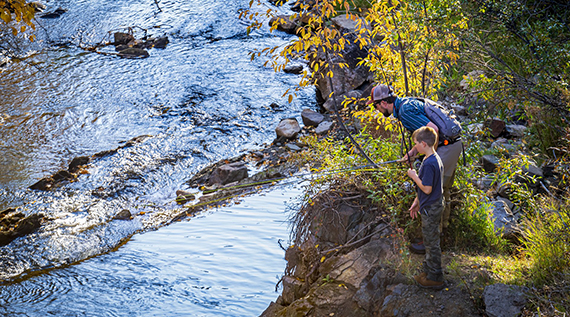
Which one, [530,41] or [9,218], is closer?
[530,41]

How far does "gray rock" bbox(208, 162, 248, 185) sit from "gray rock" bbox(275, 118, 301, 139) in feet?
5.56

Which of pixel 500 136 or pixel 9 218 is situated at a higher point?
pixel 500 136

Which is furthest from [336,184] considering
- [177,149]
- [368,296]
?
[177,149]

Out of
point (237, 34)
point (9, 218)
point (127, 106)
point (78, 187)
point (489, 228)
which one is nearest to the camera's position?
point (489, 228)

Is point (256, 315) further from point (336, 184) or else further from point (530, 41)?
point (530, 41)

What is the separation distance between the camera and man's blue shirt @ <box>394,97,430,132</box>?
3.98 m

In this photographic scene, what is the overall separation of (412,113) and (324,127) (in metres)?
5.62

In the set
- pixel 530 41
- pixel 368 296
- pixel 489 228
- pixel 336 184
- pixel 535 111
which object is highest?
pixel 530 41

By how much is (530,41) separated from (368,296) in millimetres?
Answer: 3612

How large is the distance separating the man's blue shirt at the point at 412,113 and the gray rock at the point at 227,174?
4609 millimetres

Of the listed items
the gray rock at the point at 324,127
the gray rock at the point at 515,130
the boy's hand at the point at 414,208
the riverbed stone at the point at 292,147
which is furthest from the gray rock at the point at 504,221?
the gray rock at the point at 324,127

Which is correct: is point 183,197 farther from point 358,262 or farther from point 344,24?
point 344,24

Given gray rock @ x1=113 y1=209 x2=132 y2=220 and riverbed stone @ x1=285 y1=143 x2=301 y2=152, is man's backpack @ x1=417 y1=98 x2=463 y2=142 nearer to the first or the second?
riverbed stone @ x1=285 y1=143 x2=301 y2=152

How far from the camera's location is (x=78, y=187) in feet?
26.7
